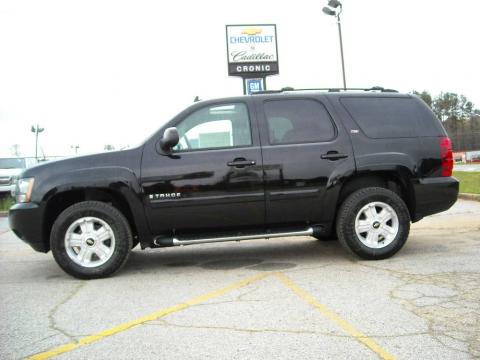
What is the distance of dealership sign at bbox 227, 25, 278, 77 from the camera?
21188 mm

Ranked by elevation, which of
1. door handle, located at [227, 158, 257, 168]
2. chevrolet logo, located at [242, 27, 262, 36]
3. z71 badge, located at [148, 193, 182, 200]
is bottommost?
z71 badge, located at [148, 193, 182, 200]

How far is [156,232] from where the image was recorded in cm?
536

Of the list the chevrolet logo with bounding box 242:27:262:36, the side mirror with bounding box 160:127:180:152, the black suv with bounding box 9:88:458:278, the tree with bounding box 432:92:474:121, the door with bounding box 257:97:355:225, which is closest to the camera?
the side mirror with bounding box 160:127:180:152

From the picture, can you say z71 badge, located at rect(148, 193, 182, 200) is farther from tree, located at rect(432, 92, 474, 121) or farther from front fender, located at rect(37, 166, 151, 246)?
tree, located at rect(432, 92, 474, 121)

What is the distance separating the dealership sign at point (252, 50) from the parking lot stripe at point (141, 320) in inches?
669

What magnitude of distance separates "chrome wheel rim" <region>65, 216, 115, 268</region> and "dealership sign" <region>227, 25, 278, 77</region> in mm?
16442

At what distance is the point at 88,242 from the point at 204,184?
4.38 ft

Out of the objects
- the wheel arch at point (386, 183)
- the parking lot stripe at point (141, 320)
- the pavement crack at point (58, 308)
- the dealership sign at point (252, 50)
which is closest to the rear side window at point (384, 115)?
the wheel arch at point (386, 183)

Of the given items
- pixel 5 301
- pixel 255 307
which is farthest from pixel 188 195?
pixel 5 301

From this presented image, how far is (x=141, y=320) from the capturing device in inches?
152

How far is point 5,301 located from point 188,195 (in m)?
1.95

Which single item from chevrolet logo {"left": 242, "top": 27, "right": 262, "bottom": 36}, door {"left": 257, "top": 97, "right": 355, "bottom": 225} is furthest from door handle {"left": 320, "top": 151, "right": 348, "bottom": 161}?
chevrolet logo {"left": 242, "top": 27, "right": 262, "bottom": 36}

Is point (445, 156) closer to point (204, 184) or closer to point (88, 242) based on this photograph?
point (204, 184)

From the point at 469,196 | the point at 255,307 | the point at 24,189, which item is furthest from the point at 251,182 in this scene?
the point at 469,196
